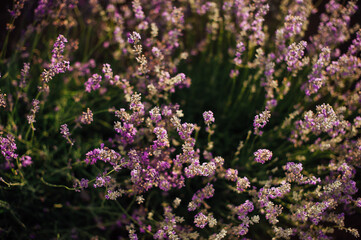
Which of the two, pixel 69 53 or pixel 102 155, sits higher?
pixel 69 53

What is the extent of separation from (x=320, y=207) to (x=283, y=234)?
10.8 inches

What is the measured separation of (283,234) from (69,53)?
2346 millimetres

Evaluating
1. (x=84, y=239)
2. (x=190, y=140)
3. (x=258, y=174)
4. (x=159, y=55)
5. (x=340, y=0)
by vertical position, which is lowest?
(x=84, y=239)

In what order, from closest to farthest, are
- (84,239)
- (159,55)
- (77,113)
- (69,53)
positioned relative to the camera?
1. (159,55)
2. (84,239)
3. (77,113)
4. (69,53)

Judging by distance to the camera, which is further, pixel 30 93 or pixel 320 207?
pixel 30 93

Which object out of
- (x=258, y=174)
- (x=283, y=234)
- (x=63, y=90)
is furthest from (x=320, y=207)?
(x=63, y=90)

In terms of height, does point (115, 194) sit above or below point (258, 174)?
below

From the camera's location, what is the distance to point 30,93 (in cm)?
→ 287

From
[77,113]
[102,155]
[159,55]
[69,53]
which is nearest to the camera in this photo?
[102,155]

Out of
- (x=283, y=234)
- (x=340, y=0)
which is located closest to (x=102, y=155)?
(x=283, y=234)

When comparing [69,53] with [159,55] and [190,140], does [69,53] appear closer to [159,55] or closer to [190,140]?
[159,55]

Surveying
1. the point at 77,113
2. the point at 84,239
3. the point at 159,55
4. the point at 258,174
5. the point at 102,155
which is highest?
the point at 159,55

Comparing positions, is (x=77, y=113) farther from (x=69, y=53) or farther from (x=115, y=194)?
(x=115, y=194)

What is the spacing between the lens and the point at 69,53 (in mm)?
2979
